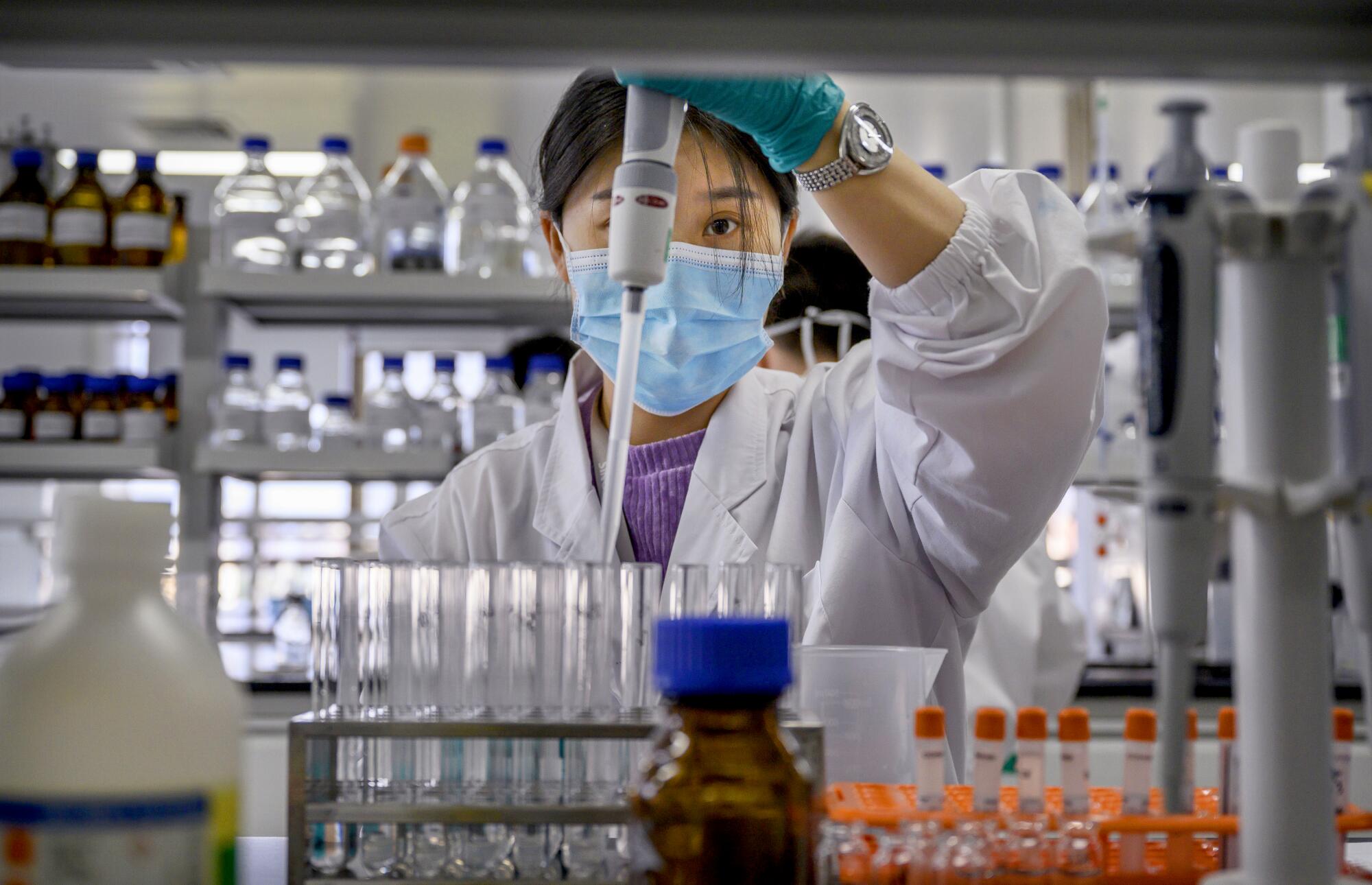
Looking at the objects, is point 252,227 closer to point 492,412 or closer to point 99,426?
point 99,426

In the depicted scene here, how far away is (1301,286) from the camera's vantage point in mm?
536

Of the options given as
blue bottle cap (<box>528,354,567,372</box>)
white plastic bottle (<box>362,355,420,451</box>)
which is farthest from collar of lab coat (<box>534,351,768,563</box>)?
white plastic bottle (<box>362,355,420,451</box>)

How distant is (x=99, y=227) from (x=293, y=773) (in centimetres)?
260

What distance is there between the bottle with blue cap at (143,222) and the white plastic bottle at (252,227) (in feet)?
0.38

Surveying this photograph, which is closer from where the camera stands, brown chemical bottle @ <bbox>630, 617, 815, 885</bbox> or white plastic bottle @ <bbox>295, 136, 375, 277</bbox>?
brown chemical bottle @ <bbox>630, 617, 815, 885</bbox>

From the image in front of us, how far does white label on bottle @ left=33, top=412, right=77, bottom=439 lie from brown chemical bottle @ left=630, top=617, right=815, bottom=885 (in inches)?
109

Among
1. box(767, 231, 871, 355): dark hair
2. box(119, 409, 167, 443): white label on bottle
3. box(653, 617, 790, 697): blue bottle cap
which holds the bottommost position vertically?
box(653, 617, 790, 697): blue bottle cap

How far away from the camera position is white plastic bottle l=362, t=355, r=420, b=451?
117 inches

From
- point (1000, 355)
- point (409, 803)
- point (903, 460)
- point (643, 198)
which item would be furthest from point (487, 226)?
point (409, 803)

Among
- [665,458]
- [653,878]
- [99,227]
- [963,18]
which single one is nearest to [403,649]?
[653,878]

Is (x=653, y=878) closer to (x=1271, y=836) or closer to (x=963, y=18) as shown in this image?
(x=1271, y=836)

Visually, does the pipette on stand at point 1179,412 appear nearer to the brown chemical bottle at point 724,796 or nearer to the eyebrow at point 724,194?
the brown chemical bottle at point 724,796

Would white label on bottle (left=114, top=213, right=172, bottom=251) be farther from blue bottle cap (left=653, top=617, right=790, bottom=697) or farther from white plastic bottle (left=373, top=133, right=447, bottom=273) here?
blue bottle cap (left=653, top=617, right=790, bottom=697)

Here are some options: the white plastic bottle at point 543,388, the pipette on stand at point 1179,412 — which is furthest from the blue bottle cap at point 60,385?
the pipette on stand at point 1179,412
